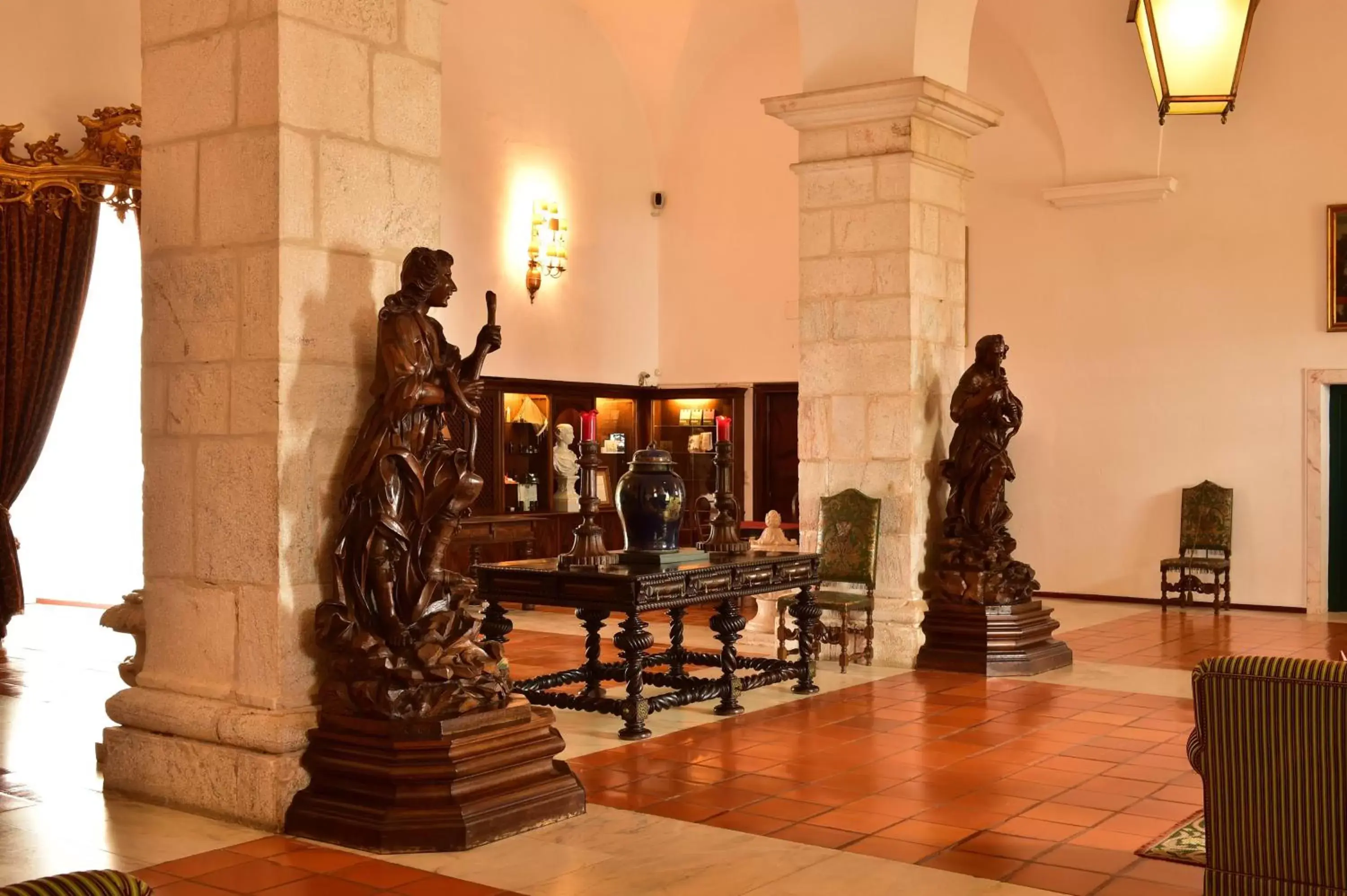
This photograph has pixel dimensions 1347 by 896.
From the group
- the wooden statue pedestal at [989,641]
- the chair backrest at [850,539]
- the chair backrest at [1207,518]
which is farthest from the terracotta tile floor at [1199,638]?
the chair backrest at [850,539]

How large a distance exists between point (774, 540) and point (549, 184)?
17.1ft

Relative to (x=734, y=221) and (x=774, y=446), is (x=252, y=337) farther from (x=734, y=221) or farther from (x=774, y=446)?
(x=734, y=221)

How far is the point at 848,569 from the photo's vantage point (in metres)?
7.90

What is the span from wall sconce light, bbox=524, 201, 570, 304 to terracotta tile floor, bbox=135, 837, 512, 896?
859cm

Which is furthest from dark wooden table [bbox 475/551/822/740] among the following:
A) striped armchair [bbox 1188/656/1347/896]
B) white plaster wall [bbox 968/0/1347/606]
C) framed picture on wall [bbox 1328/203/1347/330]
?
framed picture on wall [bbox 1328/203/1347/330]

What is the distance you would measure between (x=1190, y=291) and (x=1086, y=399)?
1.23 meters

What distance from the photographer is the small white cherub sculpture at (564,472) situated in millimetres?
12516

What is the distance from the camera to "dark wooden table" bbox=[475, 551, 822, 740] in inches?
232

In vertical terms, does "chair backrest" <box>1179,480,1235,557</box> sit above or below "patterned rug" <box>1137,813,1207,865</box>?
above

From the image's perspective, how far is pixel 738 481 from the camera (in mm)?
13648

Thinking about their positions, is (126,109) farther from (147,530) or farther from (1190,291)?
(1190,291)

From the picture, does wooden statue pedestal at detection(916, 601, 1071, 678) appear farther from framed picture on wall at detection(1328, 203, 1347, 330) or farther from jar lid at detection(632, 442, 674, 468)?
framed picture on wall at detection(1328, 203, 1347, 330)

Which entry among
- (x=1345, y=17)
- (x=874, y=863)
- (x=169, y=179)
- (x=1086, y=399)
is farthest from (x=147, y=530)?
(x=1345, y=17)

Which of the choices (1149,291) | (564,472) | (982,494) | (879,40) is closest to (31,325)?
(564,472)
